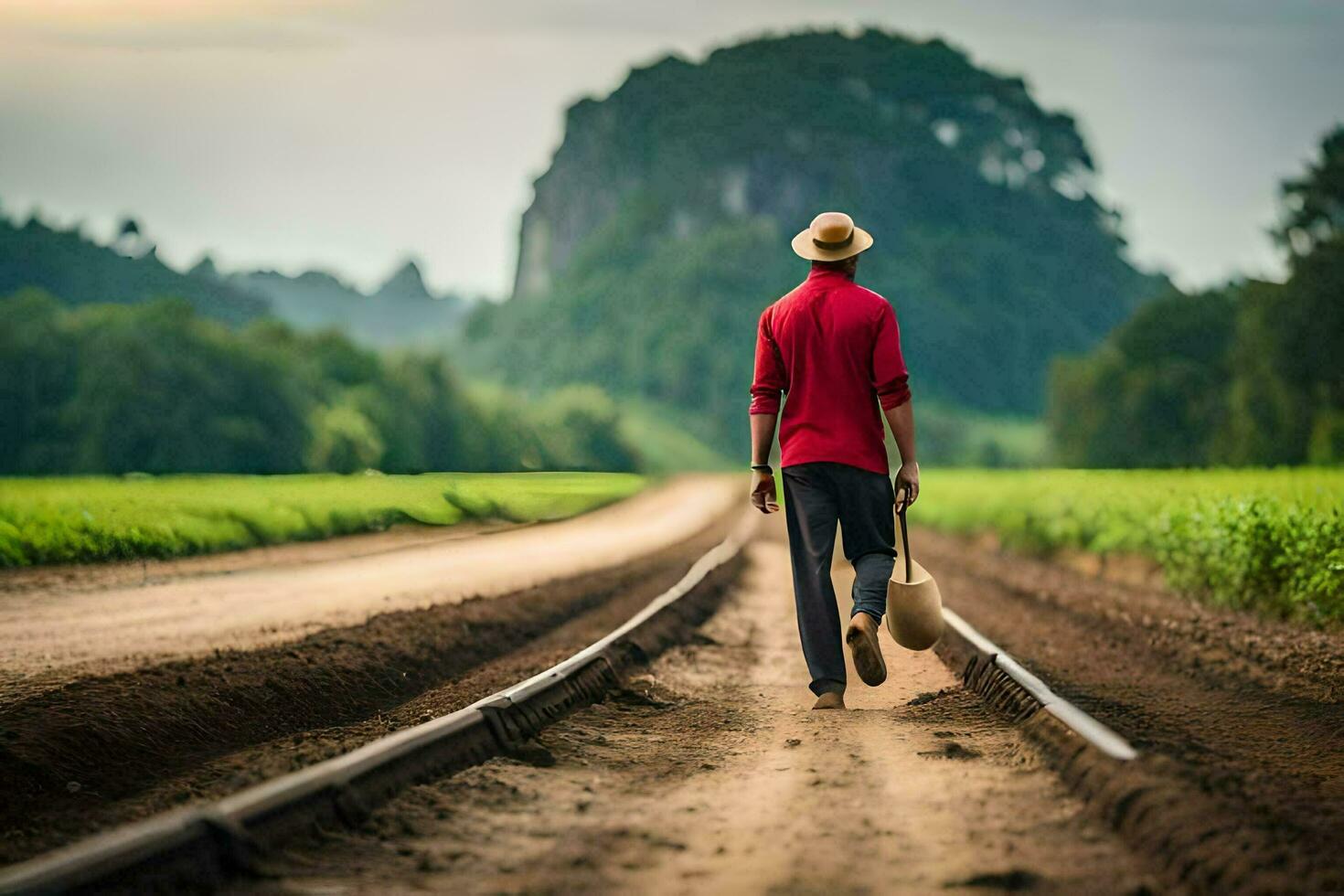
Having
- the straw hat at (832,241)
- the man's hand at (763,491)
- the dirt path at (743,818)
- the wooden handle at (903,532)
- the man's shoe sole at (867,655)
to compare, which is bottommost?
the dirt path at (743,818)

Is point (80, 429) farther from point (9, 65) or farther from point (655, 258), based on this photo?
point (655, 258)

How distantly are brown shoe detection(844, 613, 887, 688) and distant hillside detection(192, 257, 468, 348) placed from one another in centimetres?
2410

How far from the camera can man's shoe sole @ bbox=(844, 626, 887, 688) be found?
698cm

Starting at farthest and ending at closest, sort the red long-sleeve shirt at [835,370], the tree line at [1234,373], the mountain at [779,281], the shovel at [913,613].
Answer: the mountain at [779,281] → the tree line at [1234,373] → the shovel at [913,613] → the red long-sleeve shirt at [835,370]

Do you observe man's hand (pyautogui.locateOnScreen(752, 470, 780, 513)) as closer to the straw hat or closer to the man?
the man

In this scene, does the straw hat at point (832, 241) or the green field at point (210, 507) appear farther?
the green field at point (210, 507)

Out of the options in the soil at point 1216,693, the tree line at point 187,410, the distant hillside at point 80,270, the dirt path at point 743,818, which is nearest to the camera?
the dirt path at point 743,818

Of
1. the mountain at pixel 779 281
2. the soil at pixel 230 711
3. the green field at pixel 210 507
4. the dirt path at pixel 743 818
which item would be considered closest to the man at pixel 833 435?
the dirt path at pixel 743 818

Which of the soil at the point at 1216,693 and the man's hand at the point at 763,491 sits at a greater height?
the man's hand at the point at 763,491

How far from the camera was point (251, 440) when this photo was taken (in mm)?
19562

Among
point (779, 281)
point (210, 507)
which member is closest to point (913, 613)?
point (210, 507)

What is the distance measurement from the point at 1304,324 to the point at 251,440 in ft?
164

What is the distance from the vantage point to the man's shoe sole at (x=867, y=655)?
6.98 m

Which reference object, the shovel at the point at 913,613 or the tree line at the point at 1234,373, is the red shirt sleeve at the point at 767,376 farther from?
the tree line at the point at 1234,373
